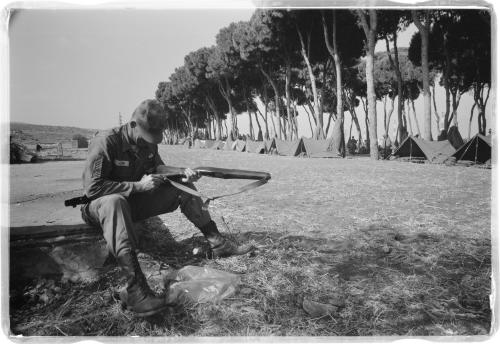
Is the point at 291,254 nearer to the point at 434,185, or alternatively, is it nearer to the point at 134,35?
the point at 134,35

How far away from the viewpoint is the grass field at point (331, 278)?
1854 mm

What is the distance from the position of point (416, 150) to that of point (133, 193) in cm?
1208

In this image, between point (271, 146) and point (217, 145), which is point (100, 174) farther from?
point (217, 145)

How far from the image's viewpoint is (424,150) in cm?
1122

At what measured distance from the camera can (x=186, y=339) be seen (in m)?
1.81

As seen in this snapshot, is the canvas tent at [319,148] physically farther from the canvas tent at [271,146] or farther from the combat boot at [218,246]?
the combat boot at [218,246]

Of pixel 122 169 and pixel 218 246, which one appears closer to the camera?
pixel 122 169

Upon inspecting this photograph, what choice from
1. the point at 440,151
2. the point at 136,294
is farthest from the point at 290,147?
the point at 136,294

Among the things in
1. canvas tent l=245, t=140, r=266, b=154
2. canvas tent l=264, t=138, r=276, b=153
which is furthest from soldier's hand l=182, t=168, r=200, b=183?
canvas tent l=245, t=140, r=266, b=154

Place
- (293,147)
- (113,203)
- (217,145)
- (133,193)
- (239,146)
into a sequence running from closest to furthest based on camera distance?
(113,203) < (133,193) < (293,147) < (239,146) < (217,145)

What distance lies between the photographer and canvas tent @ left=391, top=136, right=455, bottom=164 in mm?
10734

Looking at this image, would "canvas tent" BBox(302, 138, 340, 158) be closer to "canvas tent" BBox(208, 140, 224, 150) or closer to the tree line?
the tree line

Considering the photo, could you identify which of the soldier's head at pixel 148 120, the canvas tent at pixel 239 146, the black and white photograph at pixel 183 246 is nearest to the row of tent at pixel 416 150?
the canvas tent at pixel 239 146

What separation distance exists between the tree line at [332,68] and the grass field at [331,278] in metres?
1.64
